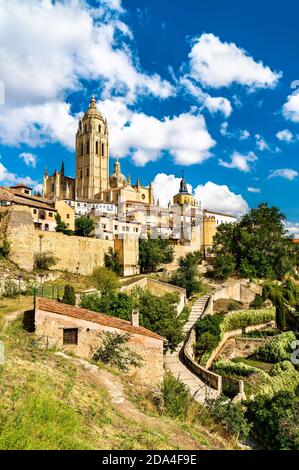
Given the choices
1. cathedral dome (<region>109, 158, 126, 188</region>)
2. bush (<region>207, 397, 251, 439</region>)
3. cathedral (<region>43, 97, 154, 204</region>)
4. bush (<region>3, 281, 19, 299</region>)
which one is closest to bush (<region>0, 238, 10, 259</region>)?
bush (<region>3, 281, 19, 299</region>)

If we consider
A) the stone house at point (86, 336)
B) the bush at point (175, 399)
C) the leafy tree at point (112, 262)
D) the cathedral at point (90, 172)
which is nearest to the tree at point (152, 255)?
the leafy tree at point (112, 262)

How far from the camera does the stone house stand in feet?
42.0

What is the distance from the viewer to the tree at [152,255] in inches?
1610

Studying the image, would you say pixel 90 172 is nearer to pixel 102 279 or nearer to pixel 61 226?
pixel 61 226

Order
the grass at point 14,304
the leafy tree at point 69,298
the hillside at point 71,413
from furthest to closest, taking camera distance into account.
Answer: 1. the leafy tree at point 69,298
2. the grass at point 14,304
3. the hillside at point 71,413

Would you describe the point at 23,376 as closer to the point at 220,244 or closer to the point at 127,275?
the point at 127,275

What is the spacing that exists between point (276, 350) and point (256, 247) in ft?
76.3

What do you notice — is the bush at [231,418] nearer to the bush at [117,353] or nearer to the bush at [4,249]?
the bush at [117,353]

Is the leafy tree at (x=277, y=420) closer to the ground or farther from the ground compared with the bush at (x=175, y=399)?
closer to the ground

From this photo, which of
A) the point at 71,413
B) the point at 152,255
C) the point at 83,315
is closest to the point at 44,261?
the point at 152,255

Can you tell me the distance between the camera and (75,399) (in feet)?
26.6

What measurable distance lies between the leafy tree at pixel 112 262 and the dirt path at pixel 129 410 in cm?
2643

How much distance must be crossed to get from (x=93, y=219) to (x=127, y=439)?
143 feet

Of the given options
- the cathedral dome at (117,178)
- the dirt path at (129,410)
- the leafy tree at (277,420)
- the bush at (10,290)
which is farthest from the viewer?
the cathedral dome at (117,178)
